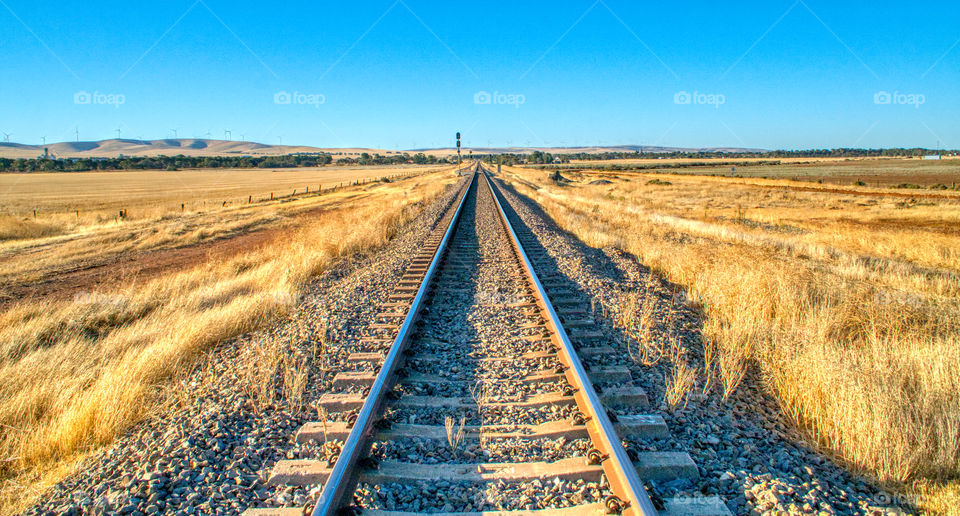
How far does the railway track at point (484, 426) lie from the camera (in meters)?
2.61

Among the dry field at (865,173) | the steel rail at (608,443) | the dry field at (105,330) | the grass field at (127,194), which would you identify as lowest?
the dry field at (105,330)

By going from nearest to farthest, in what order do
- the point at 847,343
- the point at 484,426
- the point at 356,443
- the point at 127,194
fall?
the point at 356,443 → the point at 484,426 → the point at 847,343 → the point at 127,194

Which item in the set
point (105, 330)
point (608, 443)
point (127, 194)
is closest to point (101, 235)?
point (105, 330)

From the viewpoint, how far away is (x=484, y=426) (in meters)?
3.37

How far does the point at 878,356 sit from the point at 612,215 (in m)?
15.7

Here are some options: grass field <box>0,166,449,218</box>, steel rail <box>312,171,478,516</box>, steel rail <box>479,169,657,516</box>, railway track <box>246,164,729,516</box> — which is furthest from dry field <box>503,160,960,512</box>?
grass field <box>0,166,449,218</box>

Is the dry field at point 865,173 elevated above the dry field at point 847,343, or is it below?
above

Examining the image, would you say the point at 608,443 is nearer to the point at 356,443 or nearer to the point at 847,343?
the point at 356,443

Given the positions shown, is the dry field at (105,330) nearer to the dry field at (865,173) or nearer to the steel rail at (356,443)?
the steel rail at (356,443)

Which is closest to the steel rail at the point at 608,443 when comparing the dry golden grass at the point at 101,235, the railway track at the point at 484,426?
the railway track at the point at 484,426

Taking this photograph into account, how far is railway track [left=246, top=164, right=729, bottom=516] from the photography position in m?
2.61

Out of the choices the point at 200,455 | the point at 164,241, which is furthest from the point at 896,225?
the point at 164,241

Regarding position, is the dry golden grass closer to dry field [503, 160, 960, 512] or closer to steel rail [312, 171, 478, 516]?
steel rail [312, 171, 478, 516]

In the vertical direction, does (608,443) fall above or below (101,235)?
above
